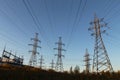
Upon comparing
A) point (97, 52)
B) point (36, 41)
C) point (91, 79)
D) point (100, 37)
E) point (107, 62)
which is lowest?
point (91, 79)

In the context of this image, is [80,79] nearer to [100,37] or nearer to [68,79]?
[68,79]

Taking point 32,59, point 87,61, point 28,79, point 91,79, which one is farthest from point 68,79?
point 87,61

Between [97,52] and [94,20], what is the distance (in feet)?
20.0

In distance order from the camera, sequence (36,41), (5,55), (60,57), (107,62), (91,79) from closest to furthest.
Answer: (91,79)
(107,62)
(5,55)
(60,57)
(36,41)

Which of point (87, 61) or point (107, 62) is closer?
point (107, 62)

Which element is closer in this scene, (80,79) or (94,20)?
(80,79)

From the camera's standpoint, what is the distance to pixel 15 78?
7461 millimetres

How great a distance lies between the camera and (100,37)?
18.5 metres

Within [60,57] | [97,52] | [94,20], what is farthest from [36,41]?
[97,52]

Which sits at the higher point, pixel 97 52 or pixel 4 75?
pixel 97 52

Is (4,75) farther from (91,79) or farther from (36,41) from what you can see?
(36,41)

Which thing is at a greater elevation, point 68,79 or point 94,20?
point 94,20

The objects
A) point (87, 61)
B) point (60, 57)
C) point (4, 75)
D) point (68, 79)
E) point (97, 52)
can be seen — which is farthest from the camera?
point (87, 61)

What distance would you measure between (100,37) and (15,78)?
46.2ft
